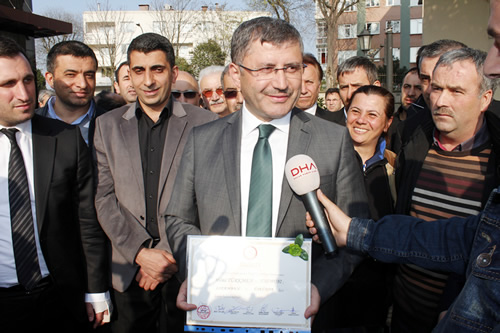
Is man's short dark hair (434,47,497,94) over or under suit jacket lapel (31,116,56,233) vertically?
over

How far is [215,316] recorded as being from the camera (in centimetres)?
204

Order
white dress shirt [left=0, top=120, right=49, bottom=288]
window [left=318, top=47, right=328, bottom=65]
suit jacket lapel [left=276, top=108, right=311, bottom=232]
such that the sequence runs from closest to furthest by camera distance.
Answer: suit jacket lapel [left=276, top=108, right=311, bottom=232] < white dress shirt [left=0, top=120, right=49, bottom=288] < window [left=318, top=47, right=328, bottom=65]

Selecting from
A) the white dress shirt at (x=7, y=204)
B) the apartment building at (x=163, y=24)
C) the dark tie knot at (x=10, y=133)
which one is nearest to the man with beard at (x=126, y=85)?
the white dress shirt at (x=7, y=204)

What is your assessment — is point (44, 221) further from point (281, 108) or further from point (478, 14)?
point (478, 14)

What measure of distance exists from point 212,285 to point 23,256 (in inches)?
55.8

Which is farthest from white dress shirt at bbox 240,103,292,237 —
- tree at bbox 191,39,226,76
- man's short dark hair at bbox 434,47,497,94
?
tree at bbox 191,39,226,76

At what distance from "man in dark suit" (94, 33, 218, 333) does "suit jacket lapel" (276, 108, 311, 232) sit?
1.13 m

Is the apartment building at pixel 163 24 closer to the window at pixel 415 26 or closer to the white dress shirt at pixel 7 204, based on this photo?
the window at pixel 415 26

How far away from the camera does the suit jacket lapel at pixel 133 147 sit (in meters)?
3.29

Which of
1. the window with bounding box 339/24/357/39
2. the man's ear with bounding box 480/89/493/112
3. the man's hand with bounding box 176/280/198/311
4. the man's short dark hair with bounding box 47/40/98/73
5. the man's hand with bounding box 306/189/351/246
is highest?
the window with bounding box 339/24/357/39

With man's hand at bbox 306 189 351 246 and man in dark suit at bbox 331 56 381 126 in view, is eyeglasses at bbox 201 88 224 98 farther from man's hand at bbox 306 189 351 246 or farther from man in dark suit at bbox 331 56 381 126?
man's hand at bbox 306 189 351 246

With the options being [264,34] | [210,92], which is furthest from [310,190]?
[210,92]

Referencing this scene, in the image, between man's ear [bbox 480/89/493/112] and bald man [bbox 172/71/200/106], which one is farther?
bald man [bbox 172/71/200/106]

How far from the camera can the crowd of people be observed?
204 cm
